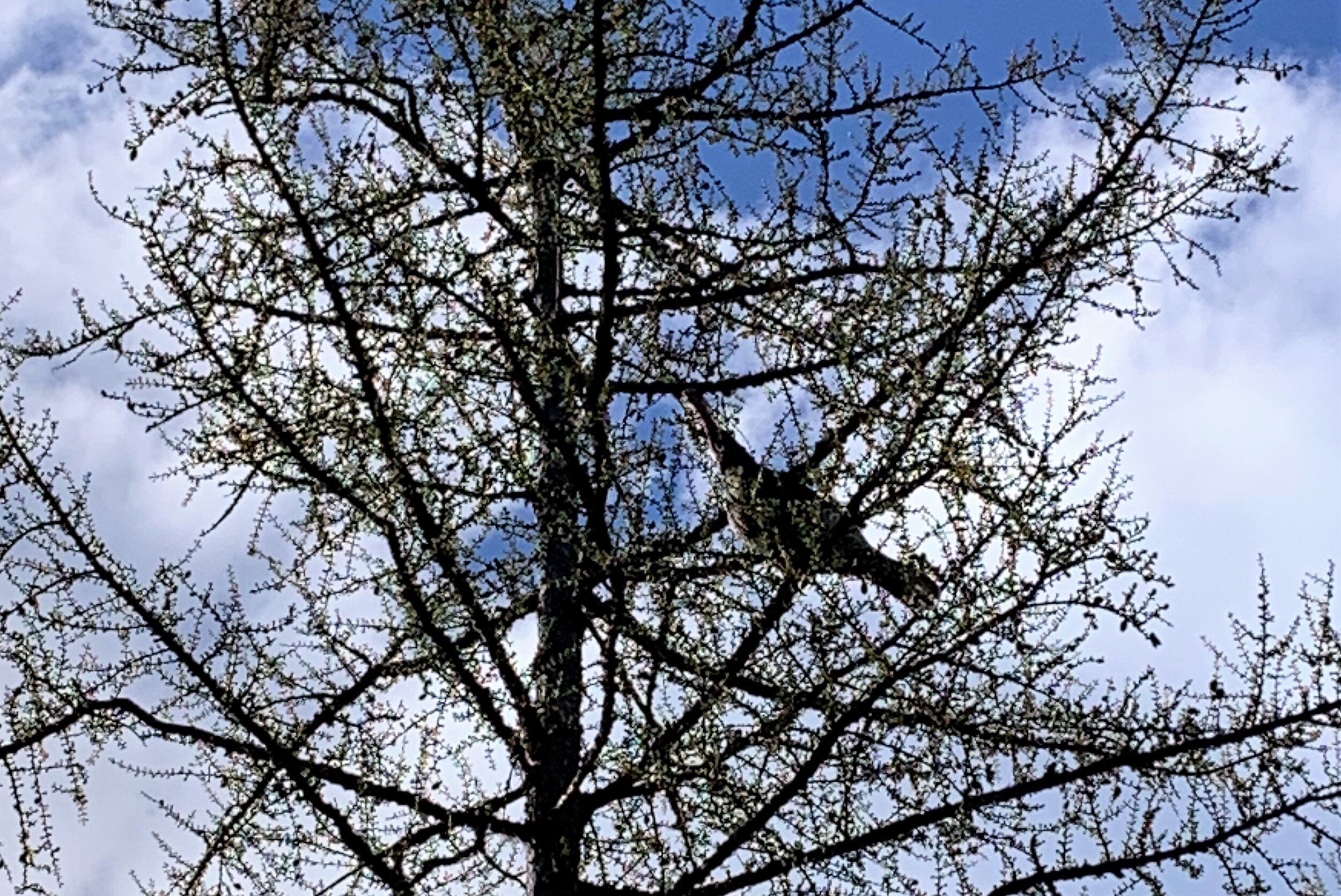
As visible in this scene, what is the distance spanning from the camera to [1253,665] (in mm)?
3996

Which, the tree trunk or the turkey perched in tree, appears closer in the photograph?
the turkey perched in tree

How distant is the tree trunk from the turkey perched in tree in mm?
532

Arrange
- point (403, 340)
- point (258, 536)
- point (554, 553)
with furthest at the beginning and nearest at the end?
point (258, 536)
point (554, 553)
point (403, 340)

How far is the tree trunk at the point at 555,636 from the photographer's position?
161 inches

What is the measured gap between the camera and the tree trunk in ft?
13.5

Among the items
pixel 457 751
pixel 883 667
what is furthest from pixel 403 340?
pixel 883 667

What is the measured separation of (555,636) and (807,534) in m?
1.01

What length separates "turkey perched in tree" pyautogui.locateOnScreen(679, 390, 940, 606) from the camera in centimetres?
385

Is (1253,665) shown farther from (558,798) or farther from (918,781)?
(558,798)

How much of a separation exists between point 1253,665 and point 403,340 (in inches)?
102

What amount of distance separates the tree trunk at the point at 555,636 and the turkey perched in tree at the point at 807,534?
1.75 ft

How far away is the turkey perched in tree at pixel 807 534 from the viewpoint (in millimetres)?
3846

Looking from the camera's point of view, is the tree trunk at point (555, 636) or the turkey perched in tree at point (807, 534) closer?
the turkey perched in tree at point (807, 534)

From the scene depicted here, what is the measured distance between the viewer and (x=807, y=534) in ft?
13.1
